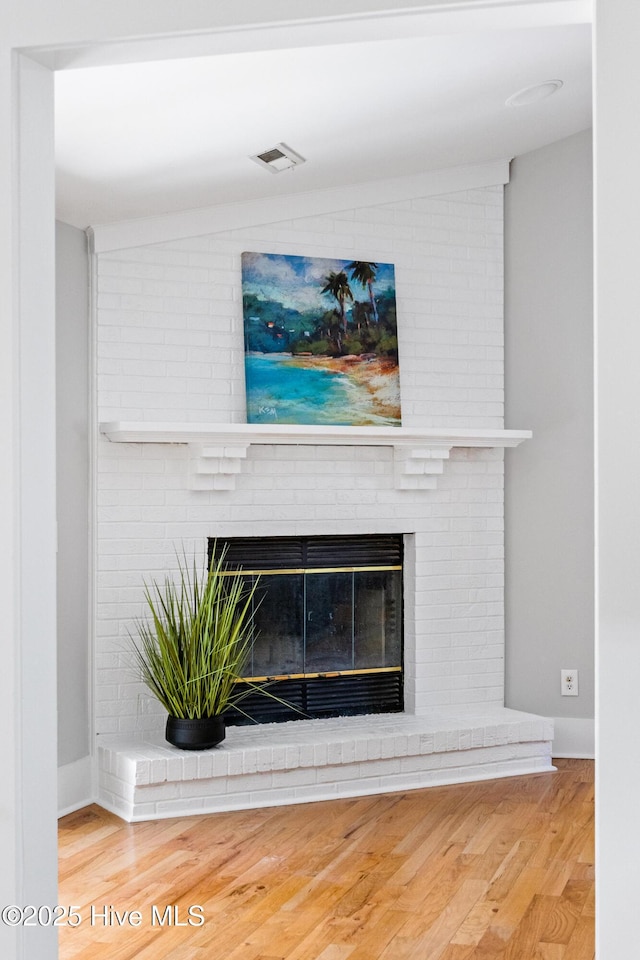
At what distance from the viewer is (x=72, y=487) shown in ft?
13.5

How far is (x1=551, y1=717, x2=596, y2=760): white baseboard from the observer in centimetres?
470

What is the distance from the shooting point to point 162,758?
389cm

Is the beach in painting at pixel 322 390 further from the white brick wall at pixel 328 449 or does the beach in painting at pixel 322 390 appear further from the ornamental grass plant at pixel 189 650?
the ornamental grass plant at pixel 189 650

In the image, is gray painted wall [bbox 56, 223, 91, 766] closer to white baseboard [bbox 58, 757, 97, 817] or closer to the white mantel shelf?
white baseboard [bbox 58, 757, 97, 817]

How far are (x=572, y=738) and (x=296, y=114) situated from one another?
120 inches

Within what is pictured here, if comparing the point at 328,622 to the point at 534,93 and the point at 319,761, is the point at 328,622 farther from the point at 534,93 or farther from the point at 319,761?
the point at 534,93

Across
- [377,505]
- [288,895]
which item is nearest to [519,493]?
[377,505]

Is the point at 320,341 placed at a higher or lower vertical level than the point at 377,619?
higher

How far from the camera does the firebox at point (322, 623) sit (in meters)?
4.54

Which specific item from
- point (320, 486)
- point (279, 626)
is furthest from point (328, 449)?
point (279, 626)

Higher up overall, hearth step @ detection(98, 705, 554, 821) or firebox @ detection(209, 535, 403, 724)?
firebox @ detection(209, 535, 403, 724)

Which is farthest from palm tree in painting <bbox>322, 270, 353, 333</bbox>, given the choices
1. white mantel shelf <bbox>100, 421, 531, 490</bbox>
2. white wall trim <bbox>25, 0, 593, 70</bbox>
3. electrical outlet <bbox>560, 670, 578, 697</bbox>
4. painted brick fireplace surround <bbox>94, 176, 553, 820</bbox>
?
white wall trim <bbox>25, 0, 593, 70</bbox>

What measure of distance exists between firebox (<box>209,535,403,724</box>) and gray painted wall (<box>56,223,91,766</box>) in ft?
2.01

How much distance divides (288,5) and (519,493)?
345 cm
